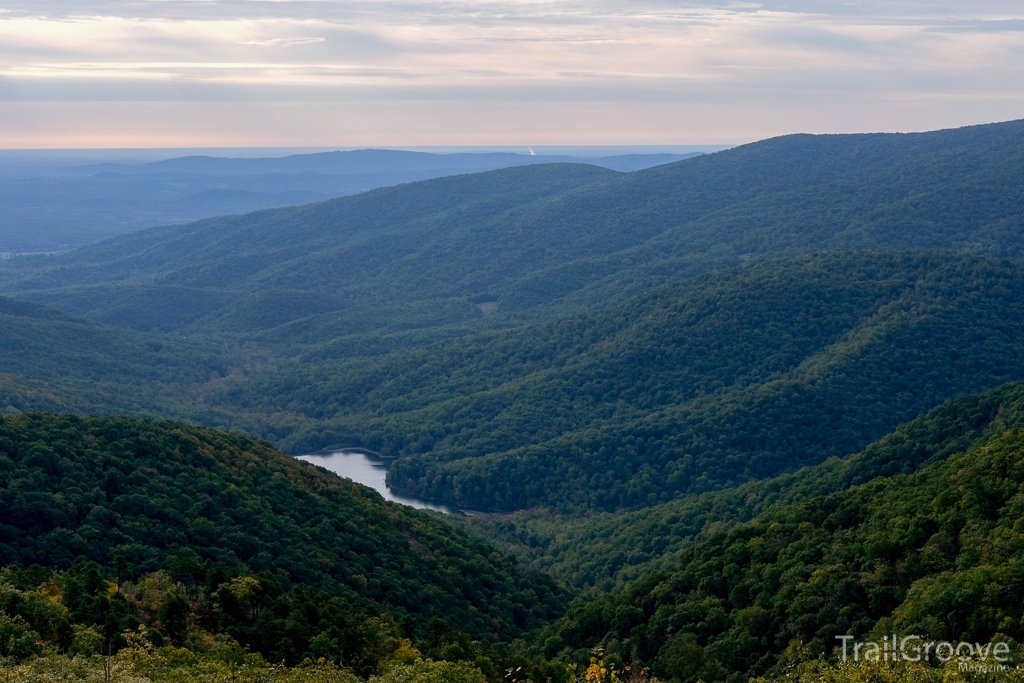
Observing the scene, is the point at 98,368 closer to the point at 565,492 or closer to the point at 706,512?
the point at 565,492

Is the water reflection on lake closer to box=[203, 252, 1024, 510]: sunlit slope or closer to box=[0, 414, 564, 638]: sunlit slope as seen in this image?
box=[203, 252, 1024, 510]: sunlit slope

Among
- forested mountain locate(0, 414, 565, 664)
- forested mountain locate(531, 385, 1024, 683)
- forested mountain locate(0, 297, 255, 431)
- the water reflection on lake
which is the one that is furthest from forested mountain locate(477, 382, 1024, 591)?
forested mountain locate(0, 297, 255, 431)

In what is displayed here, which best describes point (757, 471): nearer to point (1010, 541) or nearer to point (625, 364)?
point (625, 364)

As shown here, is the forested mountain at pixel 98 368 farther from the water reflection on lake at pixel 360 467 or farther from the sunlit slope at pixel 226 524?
the sunlit slope at pixel 226 524

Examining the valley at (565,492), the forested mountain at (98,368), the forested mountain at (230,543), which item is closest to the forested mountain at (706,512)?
the valley at (565,492)

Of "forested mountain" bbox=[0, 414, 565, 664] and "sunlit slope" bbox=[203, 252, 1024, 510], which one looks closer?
"forested mountain" bbox=[0, 414, 565, 664]

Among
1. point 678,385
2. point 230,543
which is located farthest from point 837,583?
point 678,385
